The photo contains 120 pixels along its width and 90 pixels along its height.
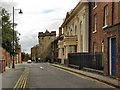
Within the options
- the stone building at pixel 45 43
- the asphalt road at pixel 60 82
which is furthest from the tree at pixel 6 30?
the stone building at pixel 45 43

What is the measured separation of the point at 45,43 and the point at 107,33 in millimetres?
85899

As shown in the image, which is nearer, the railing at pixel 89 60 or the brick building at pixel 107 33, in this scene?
the brick building at pixel 107 33

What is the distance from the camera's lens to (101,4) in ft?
86.1

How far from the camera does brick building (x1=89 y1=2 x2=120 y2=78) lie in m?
15.4

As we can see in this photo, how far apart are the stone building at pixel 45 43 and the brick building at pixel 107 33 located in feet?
226

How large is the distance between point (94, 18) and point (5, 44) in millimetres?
19945

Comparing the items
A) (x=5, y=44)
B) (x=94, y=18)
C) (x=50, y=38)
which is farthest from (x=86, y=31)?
(x=50, y=38)

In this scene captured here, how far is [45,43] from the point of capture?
335ft

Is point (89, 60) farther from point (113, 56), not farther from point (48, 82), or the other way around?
point (48, 82)

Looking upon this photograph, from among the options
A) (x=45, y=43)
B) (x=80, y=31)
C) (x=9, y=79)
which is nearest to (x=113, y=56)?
(x=9, y=79)

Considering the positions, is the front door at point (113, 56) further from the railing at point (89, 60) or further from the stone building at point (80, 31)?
the stone building at point (80, 31)

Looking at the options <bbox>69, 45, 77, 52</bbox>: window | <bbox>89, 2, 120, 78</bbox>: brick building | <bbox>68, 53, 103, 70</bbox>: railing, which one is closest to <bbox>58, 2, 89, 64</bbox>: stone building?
<bbox>69, 45, 77, 52</bbox>: window

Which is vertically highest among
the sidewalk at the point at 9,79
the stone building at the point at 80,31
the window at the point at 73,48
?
the stone building at the point at 80,31

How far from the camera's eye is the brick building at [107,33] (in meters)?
15.4
